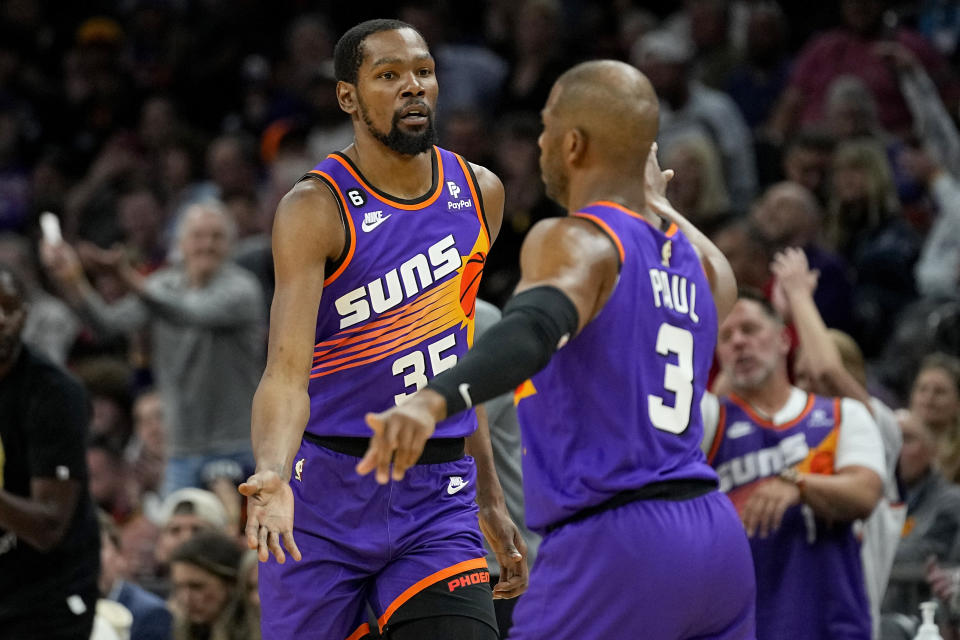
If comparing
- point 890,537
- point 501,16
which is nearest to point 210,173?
point 501,16

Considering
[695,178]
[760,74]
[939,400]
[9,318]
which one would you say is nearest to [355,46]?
[9,318]

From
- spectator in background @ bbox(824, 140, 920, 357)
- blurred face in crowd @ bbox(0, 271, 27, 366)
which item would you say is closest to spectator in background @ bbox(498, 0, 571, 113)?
spectator in background @ bbox(824, 140, 920, 357)

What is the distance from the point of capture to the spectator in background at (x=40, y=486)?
612cm

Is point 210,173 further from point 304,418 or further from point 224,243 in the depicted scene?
point 304,418

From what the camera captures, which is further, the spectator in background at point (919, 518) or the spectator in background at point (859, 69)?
the spectator in background at point (859, 69)

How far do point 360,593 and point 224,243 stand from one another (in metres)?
5.67

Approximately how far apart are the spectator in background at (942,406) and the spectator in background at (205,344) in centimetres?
417

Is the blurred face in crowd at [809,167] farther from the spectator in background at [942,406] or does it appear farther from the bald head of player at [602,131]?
the bald head of player at [602,131]

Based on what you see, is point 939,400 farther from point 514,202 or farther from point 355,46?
point 355,46

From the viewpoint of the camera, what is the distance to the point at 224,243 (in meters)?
10.0

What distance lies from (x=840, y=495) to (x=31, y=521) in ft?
10.4

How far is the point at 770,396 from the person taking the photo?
6449 millimetres

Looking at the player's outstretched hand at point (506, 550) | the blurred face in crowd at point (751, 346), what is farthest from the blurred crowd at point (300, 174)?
the player's outstretched hand at point (506, 550)

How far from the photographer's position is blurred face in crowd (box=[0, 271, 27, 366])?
6180 millimetres
